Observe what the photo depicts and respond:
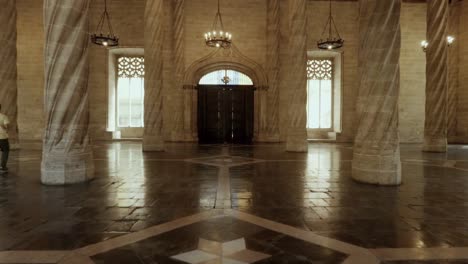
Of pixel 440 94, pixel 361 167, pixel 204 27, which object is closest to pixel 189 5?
pixel 204 27

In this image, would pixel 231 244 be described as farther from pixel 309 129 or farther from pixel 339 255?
pixel 309 129

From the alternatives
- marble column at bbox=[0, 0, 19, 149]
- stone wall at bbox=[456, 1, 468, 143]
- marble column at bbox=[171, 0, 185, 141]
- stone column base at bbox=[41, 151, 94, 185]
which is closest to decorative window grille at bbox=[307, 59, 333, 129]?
stone wall at bbox=[456, 1, 468, 143]

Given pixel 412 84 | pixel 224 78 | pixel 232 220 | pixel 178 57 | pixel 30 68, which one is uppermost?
pixel 178 57

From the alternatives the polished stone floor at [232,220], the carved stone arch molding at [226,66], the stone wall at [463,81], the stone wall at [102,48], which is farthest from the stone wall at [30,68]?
the stone wall at [463,81]

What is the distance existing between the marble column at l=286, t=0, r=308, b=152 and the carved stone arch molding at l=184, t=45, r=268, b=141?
578 cm

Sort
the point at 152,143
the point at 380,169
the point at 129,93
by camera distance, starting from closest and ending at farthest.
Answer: the point at 380,169, the point at 152,143, the point at 129,93

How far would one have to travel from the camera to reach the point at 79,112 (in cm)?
620

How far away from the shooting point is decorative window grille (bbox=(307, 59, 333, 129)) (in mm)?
19984

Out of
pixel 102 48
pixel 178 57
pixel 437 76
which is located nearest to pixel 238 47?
pixel 178 57

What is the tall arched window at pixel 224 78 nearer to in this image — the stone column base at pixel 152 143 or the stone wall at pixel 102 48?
the stone wall at pixel 102 48

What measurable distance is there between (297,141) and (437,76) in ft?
21.9

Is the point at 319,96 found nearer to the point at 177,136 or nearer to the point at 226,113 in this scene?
the point at 226,113

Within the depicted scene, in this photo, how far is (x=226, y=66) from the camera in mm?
18500

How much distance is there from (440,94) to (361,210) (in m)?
11.4
